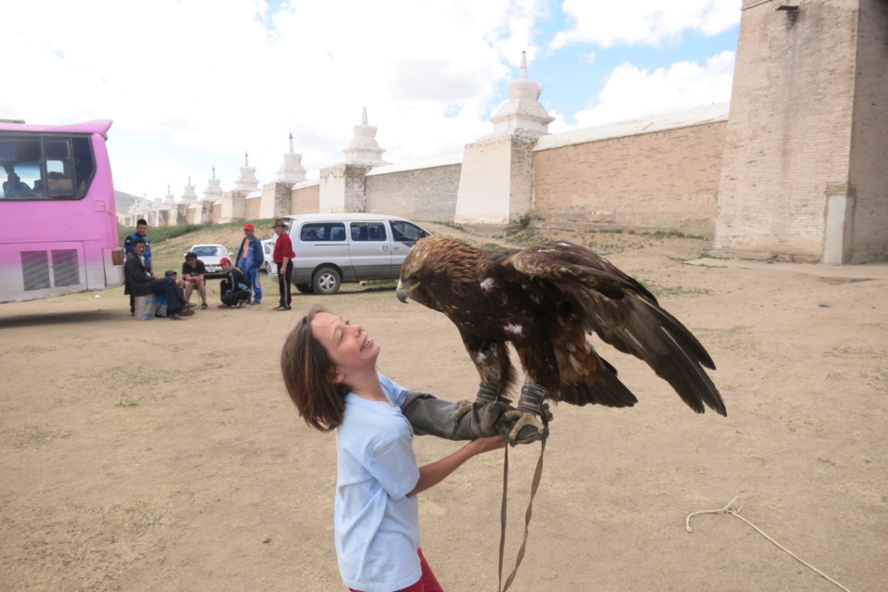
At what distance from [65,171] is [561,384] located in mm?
9406

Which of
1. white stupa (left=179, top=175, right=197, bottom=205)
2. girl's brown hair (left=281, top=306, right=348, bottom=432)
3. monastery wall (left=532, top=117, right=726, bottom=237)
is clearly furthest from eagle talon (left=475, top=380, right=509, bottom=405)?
white stupa (left=179, top=175, right=197, bottom=205)

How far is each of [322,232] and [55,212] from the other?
4.90 metres

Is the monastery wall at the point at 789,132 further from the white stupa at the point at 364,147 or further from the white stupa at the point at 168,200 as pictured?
the white stupa at the point at 168,200

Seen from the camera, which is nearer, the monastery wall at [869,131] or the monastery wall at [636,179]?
the monastery wall at [869,131]

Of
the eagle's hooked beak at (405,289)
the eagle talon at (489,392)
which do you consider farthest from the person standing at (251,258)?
the eagle talon at (489,392)

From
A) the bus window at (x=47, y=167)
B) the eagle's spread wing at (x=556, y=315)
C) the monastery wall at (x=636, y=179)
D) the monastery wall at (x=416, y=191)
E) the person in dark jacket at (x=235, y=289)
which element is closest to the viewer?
the eagle's spread wing at (x=556, y=315)

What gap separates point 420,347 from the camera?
728 cm

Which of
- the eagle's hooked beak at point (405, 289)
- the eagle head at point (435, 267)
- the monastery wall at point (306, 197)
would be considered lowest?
the eagle's hooked beak at point (405, 289)

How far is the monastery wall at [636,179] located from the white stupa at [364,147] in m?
11.6

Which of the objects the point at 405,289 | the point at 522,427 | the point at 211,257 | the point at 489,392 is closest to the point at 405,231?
the point at 211,257

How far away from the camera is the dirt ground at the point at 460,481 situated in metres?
2.62

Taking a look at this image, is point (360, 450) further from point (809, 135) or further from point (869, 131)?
point (869, 131)

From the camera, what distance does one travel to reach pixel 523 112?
68.9 feet

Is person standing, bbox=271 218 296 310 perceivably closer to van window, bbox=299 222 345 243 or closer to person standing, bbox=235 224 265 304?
person standing, bbox=235 224 265 304
